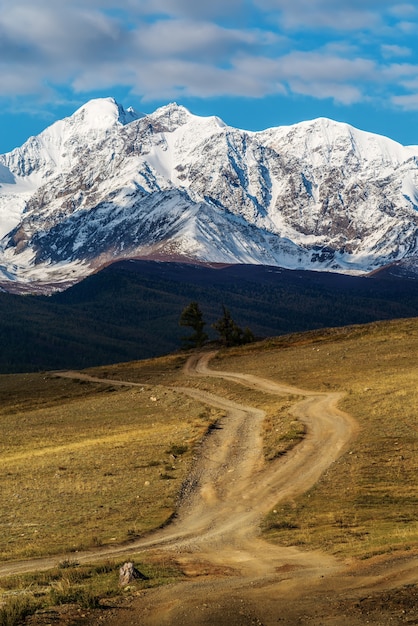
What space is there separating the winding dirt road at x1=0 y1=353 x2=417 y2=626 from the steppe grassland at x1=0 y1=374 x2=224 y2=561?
1450 millimetres

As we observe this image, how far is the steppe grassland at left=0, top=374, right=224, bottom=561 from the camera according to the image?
33428mm

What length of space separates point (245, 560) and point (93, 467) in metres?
20.7

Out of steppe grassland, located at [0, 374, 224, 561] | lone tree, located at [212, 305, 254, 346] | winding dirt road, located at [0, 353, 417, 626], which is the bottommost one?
steppe grassland, located at [0, 374, 224, 561]

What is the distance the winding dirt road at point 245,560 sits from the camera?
21156 mm

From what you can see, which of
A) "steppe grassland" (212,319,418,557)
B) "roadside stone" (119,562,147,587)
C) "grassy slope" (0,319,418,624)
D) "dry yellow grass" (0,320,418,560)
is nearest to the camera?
"roadside stone" (119,562,147,587)

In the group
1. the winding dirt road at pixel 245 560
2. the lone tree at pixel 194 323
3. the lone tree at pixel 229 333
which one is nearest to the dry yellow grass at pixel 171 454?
the winding dirt road at pixel 245 560

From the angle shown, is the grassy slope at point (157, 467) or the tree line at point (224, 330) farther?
the tree line at point (224, 330)

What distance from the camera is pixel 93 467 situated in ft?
153

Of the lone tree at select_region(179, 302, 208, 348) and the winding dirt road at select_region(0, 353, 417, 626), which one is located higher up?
the lone tree at select_region(179, 302, 208, 348)

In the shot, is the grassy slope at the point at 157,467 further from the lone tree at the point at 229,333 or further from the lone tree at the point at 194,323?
the lone tree at the point at 194,323

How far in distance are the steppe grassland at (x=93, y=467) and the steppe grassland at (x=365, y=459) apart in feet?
20.9

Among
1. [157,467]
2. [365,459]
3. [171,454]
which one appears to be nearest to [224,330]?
[171,454]

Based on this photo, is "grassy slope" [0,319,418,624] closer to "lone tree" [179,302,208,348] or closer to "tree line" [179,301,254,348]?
"tree line" [179,301,254,348]

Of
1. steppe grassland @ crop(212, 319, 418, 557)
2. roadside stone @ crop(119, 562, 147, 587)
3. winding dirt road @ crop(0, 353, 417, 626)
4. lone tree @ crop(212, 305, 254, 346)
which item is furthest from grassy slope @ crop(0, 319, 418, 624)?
lone tree @ crop(212, 305, 254, 346)
